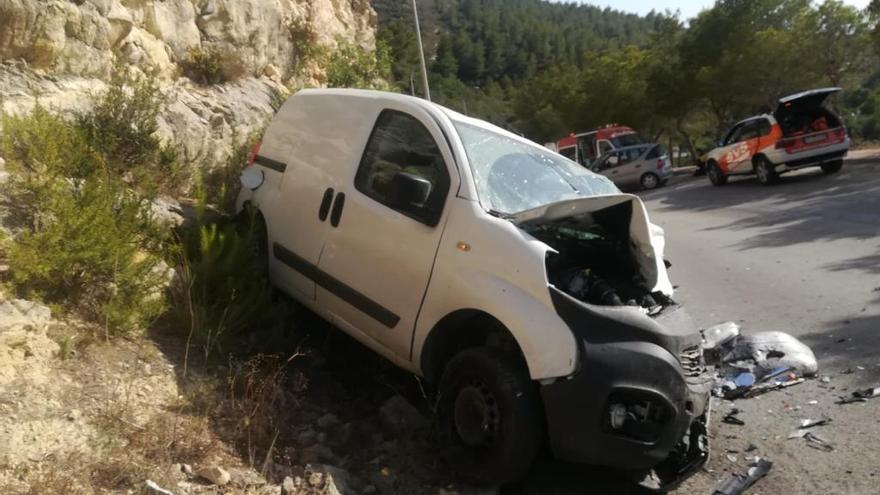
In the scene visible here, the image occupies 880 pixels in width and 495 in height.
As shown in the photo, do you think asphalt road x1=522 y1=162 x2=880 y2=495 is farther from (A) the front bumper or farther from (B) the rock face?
(B) the rock face

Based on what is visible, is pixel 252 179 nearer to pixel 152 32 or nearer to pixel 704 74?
pixel 152 32

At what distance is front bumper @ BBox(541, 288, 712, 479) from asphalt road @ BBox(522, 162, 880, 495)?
58cm

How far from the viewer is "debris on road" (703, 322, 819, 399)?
210 inches

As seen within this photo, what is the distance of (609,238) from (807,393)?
1926mm

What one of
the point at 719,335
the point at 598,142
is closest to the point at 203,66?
the point at 719,335

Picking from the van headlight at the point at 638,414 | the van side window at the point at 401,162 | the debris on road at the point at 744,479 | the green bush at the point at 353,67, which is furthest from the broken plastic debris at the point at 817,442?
the green bush at the point at 353,67

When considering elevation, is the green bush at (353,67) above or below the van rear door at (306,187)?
above

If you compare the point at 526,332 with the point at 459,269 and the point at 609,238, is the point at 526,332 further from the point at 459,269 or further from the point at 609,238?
the point at 609,238

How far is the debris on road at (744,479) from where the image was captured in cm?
399

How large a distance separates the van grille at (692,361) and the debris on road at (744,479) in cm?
64

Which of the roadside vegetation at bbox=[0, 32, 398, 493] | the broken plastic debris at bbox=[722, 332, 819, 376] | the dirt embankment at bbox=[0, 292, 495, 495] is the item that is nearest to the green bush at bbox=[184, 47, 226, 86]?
the roadside vegetation at bbox=[0, 32, 398, 493]

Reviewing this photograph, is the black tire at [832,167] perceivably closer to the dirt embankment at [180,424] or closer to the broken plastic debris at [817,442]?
the broken plastic debris at [817,442]

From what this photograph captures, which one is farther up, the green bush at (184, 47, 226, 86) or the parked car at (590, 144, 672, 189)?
the green bush at (184, 47, 226, 86)

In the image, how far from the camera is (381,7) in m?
74.4
